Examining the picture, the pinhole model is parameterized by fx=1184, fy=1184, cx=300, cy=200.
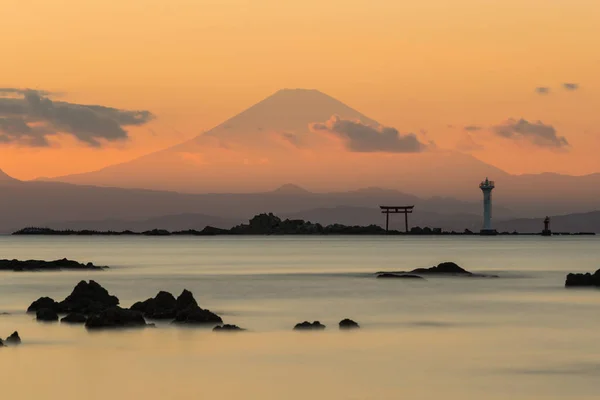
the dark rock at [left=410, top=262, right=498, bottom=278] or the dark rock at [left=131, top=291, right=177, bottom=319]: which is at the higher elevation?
the dark rock at [left=410, top=262, right=498, bottom=278]

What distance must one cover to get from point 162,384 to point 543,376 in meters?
10.2

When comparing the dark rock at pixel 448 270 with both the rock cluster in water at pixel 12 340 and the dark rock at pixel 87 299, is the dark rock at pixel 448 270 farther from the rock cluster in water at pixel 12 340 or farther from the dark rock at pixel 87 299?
the rock cluster in water at pixel 12 340

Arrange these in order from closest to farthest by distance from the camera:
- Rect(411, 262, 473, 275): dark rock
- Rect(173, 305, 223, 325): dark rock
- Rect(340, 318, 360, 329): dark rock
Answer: Rect(173, 305, 223, 325): dark rock < Rect(340, 318, 360, 329): dark rock < Rect(411, 262, 473, 275): dark rock

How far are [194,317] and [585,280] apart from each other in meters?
33.8

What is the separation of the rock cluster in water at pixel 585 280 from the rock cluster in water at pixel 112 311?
29.7 meters

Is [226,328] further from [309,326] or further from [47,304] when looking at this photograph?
[47,304]

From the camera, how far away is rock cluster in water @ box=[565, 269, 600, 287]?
6675 centimetres

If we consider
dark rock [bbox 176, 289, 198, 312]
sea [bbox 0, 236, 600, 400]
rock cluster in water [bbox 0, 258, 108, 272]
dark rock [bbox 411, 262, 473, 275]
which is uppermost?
dark rock [bbox 411, 262, 473, 275]

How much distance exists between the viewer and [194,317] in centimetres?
4181

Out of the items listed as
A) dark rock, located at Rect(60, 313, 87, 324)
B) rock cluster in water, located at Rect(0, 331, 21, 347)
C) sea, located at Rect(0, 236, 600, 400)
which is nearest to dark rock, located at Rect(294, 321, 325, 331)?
sea, located at Rect(0, 236, 600, 400)

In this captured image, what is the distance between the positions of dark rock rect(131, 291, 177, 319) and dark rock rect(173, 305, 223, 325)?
747 mm

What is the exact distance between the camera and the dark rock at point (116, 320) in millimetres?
40844

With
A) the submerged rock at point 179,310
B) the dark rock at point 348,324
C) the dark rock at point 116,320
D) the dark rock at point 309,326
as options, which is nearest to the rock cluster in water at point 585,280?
the dark rock at point 348,324

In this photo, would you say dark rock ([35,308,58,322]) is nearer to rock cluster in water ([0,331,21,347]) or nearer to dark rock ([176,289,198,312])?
dark rock ([176,289,198,312])
